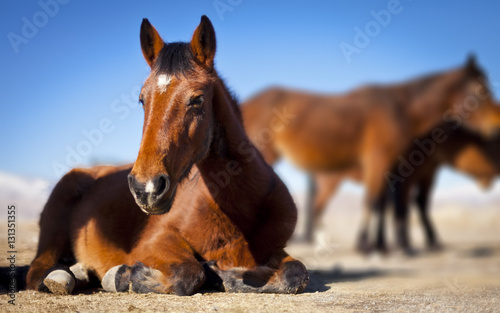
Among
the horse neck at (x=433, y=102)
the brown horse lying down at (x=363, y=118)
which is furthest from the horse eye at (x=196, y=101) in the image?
the horse neck at (x=433, y=102)

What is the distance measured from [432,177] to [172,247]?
843 centimetres

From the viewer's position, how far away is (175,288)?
2.81 metres

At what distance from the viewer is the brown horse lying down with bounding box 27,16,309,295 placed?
2664 mm

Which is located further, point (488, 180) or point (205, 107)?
point (488, 180)

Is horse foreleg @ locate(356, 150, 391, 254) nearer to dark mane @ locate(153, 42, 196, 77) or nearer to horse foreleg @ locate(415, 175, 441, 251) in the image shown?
horse foreleg @ locate(415, 175, 441, 251)

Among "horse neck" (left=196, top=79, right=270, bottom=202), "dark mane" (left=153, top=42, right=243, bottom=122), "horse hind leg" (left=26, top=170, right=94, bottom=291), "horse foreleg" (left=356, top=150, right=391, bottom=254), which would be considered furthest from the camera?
"horse foreleg" (left=356, top=150, right=391, bottom=254)

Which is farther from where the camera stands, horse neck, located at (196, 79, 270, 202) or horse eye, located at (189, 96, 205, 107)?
horse neck, located at (196, 79, 270, 202)

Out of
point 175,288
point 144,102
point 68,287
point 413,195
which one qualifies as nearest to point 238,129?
point 144,102

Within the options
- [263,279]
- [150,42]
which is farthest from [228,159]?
[150,42]

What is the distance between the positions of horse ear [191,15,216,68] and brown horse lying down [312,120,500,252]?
621 cm

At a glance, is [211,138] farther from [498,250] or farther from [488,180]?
[488,180]

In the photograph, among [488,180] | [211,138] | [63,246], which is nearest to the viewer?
[211,138]

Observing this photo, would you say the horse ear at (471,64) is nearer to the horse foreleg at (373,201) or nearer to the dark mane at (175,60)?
the horse foreleg at (373,201)
